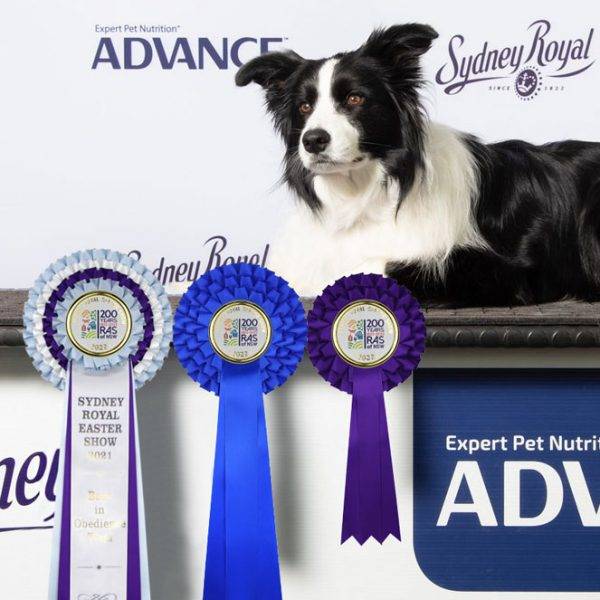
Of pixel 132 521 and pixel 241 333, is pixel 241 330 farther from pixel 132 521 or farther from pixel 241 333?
pixel 132 521

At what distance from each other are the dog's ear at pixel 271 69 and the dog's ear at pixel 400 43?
0.17 meters

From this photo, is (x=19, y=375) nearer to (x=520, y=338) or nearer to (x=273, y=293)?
(x=273, y=293)

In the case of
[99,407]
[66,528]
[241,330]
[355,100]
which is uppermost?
[355,100]

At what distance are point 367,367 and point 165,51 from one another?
4.03 ft

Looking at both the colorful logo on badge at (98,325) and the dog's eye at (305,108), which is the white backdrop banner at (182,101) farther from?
the colorful logo on badge at (98,325)

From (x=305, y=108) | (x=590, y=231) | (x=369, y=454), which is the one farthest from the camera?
(x=590, y=231)

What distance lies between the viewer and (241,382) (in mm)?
1635

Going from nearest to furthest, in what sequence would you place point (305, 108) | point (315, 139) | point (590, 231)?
point (315, 139) → point (305, 108) → point (590, 231)

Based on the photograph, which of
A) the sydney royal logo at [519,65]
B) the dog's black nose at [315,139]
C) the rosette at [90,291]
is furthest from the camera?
the sydney royal logo at [519,65]

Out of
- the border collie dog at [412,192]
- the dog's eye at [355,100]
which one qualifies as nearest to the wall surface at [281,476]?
the border collie dog at [412,192]

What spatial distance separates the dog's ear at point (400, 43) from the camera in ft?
7.79

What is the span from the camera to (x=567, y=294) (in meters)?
2.53

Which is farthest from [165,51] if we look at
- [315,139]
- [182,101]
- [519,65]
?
[519,65]

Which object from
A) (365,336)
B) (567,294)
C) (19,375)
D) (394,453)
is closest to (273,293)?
(365,336)
